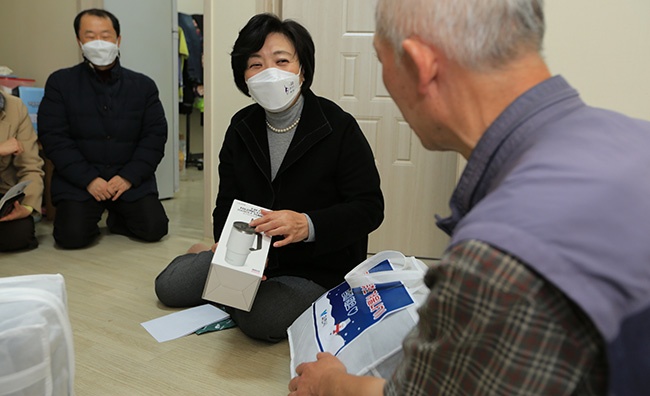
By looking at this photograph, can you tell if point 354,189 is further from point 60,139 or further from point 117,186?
point 60,139

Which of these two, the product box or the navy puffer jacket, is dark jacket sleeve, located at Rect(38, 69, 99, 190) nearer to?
the navy puffer jacket

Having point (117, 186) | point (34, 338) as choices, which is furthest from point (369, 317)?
point (117, 186)

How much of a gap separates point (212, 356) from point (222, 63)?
5.67 ft

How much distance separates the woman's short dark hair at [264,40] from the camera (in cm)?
154

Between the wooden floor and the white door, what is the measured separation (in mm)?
1161

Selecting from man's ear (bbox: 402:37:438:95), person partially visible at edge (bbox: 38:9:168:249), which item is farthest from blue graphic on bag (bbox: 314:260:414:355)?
person partially visible at edge (bbox: 38:9:168:249)

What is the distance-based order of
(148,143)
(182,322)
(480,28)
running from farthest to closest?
(148,143)
(182,322)
(480,28)

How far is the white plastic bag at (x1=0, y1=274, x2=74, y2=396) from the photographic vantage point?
93 cm

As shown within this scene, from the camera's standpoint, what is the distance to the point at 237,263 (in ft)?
4.44

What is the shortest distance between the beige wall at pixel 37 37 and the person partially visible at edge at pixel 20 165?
835 millimetres

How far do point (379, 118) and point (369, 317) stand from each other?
1.61 metres

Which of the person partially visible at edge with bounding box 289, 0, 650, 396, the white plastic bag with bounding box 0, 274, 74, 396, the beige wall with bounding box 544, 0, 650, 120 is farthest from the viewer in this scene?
the beige wall with bounding box 544, 0, 650, 120

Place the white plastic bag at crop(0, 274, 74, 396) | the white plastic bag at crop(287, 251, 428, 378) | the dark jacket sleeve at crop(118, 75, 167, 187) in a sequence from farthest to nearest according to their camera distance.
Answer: the dark jacket sleeve at crop(118, 75, 167, 187)
the white plastic bag at crop(287, 251, 428, 378)
the white plastic bag at crop(0, 274, 74, 396)

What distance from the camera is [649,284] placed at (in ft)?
1.51
